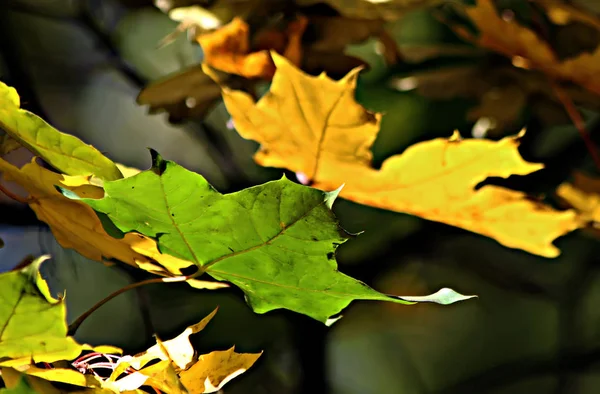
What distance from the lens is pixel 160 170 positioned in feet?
0.77

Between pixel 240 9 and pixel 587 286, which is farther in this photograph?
pixel 587 286

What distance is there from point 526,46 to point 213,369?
0.42 meters

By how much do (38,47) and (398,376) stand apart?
35.8 inches

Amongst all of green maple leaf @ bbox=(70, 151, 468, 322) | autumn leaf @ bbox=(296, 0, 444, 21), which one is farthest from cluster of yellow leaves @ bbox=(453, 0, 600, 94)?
green maple leaf @ bbox=(70, 151, 468, 322)

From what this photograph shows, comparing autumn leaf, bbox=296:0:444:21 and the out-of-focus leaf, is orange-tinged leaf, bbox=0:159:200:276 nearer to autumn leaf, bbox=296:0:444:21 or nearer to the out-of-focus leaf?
the out-of-focus leaf

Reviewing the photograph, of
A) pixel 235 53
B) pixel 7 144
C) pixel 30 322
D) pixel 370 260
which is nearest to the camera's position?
pixel 30 322

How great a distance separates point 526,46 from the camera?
0.56 meters

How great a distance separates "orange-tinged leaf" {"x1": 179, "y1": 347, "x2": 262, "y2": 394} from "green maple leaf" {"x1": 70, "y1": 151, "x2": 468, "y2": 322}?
30 mm

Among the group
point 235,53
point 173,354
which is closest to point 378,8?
point 235,53

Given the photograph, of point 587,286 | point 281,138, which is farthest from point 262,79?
point 587,286

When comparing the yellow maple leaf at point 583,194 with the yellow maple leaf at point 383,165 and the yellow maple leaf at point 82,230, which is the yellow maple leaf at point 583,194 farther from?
the yellow maple leaf at point 82,230

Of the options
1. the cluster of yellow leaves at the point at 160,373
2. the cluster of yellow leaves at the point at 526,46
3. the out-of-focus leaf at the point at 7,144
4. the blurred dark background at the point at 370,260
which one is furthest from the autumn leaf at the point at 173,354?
the blurred dark background at the point at 370,260

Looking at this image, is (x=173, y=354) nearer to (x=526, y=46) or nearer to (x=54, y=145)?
(x=54, y=145)

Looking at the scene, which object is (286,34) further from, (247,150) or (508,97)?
(247,150)
